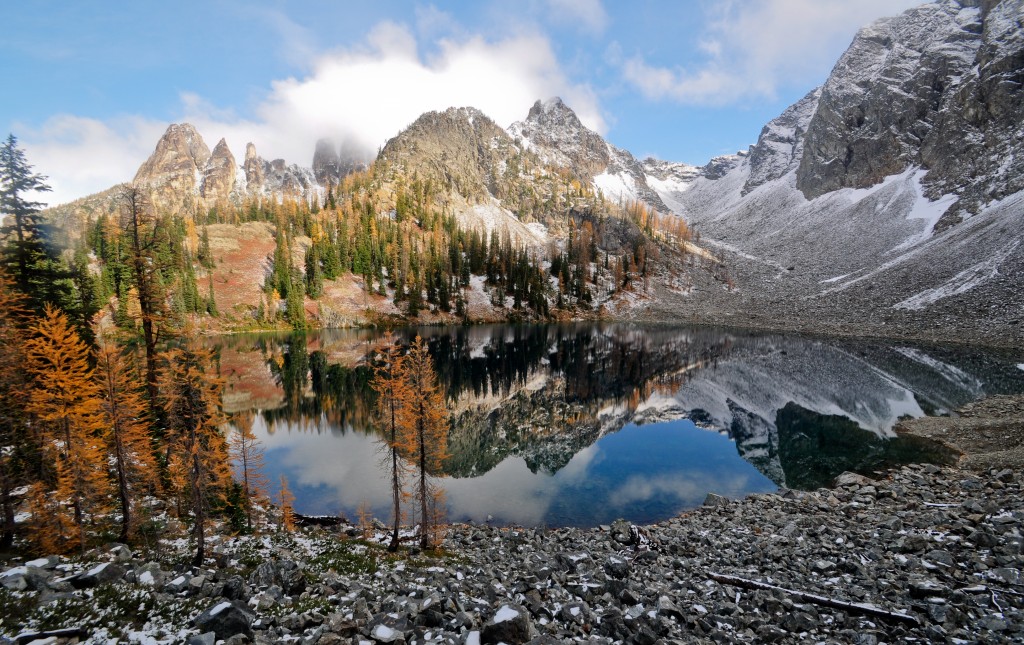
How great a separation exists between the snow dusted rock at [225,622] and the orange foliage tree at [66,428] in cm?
1014

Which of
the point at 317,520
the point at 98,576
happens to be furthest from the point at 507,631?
the point at 317,520

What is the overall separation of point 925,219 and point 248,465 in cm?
18842

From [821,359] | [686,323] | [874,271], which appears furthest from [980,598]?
[874,271]

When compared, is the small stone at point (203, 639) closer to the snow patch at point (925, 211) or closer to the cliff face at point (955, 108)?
the snow patch at point (925, 211)

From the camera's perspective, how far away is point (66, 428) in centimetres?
1584

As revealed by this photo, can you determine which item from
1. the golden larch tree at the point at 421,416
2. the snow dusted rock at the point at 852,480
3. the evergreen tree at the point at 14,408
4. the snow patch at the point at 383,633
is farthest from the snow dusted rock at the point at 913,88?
the evergreen tree at the point at 14,408

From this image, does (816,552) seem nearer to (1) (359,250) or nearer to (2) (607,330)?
(2) (607,330)

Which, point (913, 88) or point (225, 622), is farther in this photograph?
point (913, 88)

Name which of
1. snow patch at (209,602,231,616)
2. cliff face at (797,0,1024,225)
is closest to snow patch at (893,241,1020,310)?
cliff face at (797,0,1024,225)

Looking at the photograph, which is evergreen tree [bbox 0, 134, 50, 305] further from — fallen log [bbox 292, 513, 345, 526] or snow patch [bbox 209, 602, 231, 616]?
snow patch [bbox 209, 602, 231, 616]

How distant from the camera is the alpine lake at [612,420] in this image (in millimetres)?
27719

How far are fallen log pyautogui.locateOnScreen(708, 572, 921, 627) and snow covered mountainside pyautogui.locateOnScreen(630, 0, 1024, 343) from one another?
89959 mm

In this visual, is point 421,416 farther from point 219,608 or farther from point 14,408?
point 14,408

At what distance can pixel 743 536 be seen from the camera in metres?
18.5
